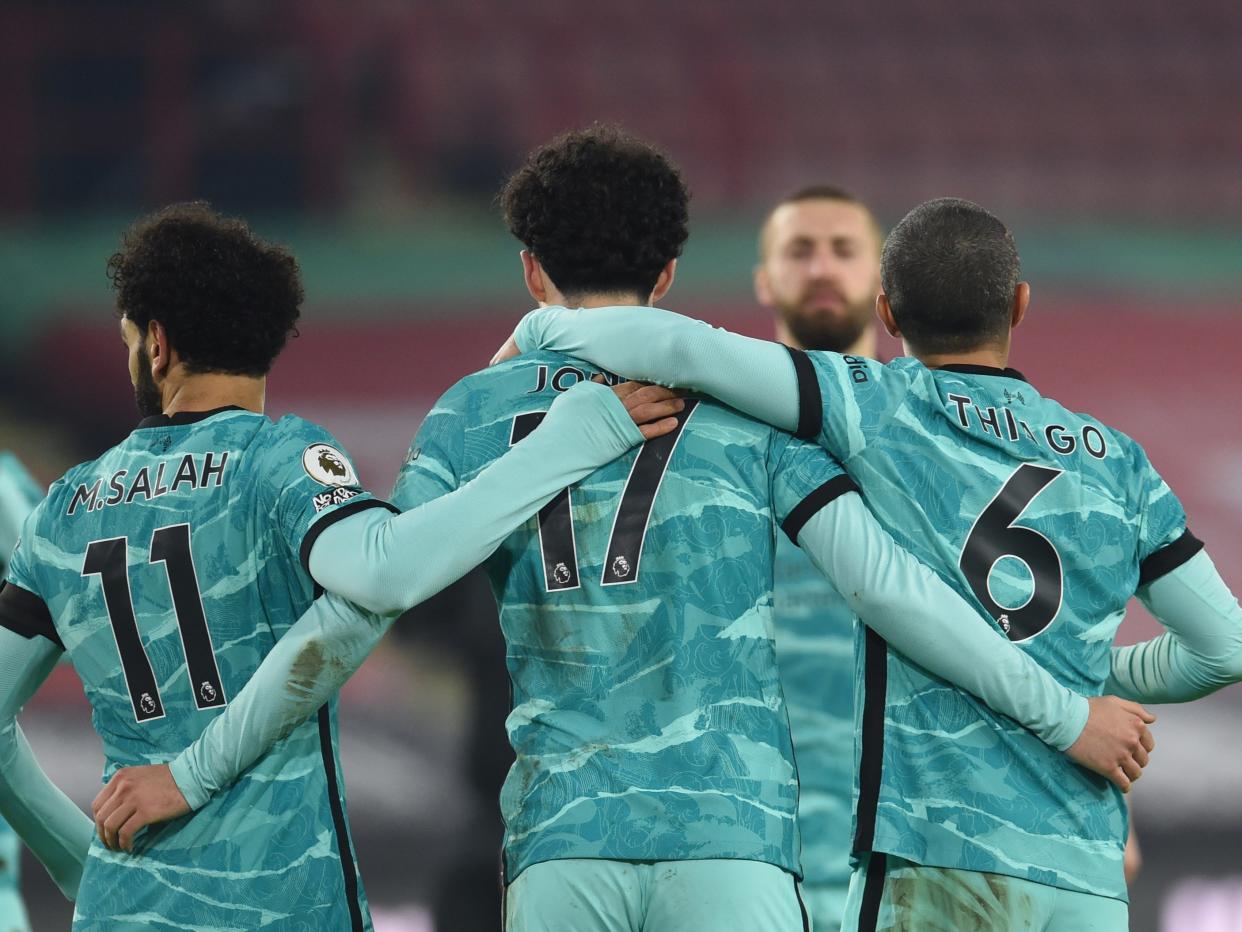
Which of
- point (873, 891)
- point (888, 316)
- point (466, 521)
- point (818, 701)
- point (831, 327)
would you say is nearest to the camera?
point (466, 521)

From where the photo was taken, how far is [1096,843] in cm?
182

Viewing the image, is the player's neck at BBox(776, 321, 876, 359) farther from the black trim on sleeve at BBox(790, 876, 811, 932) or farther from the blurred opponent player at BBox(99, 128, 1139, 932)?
the black trim on sleeve at BBox(790, 876, 811, 932)

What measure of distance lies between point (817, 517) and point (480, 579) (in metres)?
3.52

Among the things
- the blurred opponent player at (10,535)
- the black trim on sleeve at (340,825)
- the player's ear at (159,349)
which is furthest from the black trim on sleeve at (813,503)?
the blurred opponent player at (10,535)

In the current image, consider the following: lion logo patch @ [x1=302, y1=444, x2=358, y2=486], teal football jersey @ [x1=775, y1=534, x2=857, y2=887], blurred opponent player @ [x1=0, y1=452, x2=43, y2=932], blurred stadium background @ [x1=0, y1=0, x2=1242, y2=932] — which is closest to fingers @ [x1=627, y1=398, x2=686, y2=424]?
lion logo patch @ [x1=302, y1=444, x2=358, y2=486]

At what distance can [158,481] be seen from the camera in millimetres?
1873

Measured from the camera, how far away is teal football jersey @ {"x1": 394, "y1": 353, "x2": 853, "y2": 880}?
1685 millimetres

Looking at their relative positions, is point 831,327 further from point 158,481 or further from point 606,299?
point 158,481

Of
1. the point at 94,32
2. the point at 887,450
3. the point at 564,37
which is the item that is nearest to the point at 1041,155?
the point at 564,37

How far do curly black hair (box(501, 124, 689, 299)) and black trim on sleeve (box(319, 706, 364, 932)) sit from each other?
66 centimetres

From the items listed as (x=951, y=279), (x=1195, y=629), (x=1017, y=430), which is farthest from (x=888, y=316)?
(x=1195, y=629)

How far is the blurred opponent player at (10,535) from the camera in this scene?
300 centimetres

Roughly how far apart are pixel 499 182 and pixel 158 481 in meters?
5.17

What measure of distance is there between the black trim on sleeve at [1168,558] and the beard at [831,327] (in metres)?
1.32
